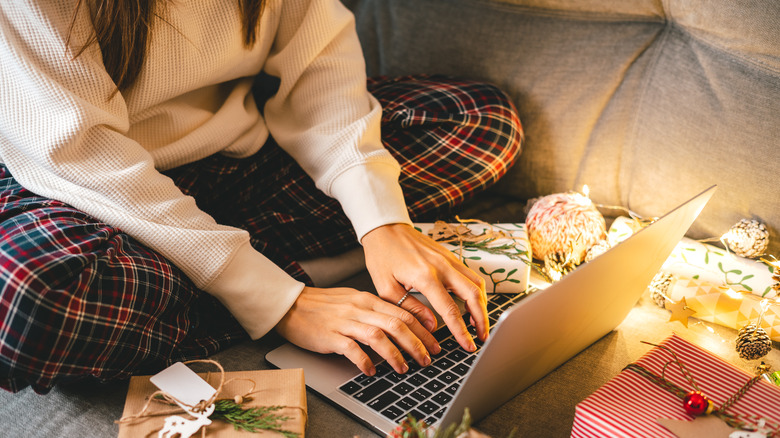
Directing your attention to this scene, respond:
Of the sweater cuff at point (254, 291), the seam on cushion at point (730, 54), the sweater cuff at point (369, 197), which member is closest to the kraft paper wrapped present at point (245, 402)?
the sweater cuff at point (254, 291)

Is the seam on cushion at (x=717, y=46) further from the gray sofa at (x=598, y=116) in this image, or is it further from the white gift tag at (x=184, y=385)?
the white gift tag at (x=184, y=385)

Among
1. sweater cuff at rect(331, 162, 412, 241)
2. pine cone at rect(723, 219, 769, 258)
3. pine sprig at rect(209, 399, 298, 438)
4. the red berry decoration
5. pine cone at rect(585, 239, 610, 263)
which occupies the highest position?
sweater cuff at rect(331, 162, 412, 241)

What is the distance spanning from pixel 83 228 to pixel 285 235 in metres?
0.34

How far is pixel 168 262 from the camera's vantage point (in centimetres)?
77

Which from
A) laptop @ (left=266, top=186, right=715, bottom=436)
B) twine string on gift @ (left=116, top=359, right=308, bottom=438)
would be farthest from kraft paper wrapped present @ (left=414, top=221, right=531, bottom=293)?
twine string on gift @ (left=116, top=359, right=308, bottom=438)

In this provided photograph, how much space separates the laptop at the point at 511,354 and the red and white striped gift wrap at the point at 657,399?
78 millimetres

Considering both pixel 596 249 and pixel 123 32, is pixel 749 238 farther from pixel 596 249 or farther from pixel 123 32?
pixel 123 32

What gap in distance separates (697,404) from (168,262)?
2.07 ft

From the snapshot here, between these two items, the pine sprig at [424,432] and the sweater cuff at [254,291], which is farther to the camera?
the sweater cuff at [254,291]

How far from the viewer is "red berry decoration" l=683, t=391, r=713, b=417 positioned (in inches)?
22.7

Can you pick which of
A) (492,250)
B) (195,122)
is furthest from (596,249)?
(195,122)

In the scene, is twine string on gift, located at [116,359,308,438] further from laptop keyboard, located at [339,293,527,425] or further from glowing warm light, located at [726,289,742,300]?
glowing warm light, located at [726,289,742,300]

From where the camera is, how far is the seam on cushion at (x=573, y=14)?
3.69ft

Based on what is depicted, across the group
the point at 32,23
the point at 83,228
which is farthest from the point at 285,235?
the point at 32,23
